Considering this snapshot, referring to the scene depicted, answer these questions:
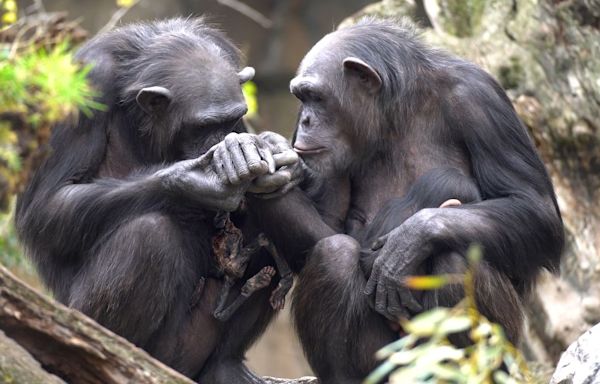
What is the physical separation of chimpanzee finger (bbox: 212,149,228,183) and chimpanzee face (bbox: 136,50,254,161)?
1.59 feet

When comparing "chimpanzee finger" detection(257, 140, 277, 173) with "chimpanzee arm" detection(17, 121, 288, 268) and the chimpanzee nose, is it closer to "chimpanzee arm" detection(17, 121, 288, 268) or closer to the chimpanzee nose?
"chimpanzee arm" detection(17, 121, 288, 268)

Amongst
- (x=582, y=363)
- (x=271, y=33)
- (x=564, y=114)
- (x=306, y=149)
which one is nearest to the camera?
(x=582, y=363)

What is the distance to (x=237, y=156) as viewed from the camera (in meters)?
5.67

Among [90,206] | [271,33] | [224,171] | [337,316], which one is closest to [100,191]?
[90,206]

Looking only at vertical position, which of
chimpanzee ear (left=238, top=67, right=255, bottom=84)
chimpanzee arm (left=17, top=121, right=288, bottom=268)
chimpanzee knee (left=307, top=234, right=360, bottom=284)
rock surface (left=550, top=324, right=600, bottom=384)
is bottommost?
rock surface (left=550, top=324, right=600, bottom=384)

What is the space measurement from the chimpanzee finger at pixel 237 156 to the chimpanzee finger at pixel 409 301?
99cm

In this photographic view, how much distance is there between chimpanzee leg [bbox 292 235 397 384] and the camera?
19.1 ft

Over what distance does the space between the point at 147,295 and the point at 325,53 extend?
5.60 feet

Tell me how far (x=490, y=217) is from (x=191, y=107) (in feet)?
A: 5.78

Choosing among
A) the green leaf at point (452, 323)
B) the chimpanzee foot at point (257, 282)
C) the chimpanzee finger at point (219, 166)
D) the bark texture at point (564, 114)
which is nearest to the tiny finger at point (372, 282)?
the chimpanzee foot at point (257, 282)

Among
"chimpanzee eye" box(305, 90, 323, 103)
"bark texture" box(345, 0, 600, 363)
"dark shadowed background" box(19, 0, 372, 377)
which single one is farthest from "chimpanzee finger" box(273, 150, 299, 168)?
"dark shadowed background" box(19, 0, 372, 377)

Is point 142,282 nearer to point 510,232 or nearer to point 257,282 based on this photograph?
point 257,282

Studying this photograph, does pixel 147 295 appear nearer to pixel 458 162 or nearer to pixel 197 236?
pixel 197 236

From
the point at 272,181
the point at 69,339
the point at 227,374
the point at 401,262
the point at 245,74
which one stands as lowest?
the point at 227,374
